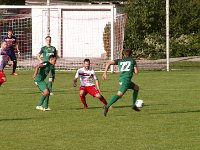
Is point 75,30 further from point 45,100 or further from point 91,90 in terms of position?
point 45,100

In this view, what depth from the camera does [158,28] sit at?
170 feet

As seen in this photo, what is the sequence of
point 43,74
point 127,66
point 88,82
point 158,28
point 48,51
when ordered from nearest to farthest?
point 127,66 < point 88,82 < point 43,74 < point 48,51 < point 158,28

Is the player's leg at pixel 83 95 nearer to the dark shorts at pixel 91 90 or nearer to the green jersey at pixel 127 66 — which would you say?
the dark shorts at pixel 91 90

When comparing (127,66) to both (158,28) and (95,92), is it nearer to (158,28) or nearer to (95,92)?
(95,92)

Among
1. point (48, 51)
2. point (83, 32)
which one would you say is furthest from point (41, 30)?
point (48, 51)

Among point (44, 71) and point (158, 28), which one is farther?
point (158, 28)

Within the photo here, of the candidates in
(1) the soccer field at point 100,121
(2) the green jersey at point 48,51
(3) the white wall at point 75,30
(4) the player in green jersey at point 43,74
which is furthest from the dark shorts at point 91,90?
(3) the white wall at point 75,30

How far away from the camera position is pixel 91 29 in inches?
2051

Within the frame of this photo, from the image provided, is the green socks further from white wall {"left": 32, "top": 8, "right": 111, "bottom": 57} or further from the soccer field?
white wall {"left": 32, "top": 8, "right": 111, "bottom": 57}

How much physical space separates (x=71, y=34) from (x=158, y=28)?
555cm

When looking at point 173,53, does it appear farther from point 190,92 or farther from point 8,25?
point 190,92

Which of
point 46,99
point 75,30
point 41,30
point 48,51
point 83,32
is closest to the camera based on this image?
point 46,99

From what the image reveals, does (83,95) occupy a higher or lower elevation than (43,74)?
lower

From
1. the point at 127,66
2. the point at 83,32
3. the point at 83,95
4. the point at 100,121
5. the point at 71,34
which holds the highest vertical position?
the point at 83,32
